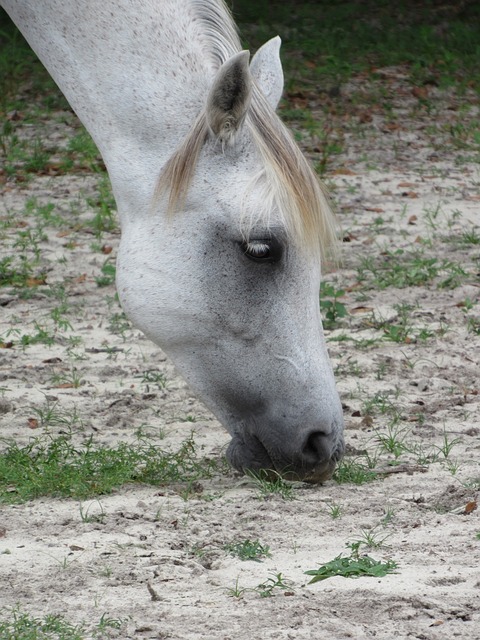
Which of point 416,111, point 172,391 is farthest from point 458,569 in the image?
point 416,111

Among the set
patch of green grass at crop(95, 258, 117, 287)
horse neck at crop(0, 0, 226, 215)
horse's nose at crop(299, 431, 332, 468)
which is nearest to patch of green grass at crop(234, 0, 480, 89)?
patch of green grass at crop(95, 258, 117, 287)

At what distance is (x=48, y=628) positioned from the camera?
2.63m

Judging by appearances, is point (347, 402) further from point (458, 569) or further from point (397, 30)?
point (397, 30)

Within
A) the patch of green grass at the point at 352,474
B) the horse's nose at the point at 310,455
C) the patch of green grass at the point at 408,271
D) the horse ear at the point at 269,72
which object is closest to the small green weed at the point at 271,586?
the horse's nose at the point at 310,455

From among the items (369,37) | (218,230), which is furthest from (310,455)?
(369,37)

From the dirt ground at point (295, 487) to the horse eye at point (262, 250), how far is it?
2.53ft

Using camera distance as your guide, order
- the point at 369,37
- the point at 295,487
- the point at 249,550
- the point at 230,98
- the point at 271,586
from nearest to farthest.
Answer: the point at 271,586 < the point at 249,550 < the point at 230,98 < the point at 295,487 < the point at 369,37

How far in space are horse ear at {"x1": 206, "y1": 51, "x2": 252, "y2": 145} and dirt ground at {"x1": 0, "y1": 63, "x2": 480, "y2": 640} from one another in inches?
46.3

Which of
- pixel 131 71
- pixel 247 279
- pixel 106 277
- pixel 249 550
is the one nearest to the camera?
pixel 249 550

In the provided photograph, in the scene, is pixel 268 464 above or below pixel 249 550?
above

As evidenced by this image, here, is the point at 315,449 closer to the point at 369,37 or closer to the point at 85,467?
the point at 85,467

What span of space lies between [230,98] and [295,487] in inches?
50.6

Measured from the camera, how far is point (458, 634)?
8.57 ft

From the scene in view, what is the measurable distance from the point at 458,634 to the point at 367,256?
14.4 feet
